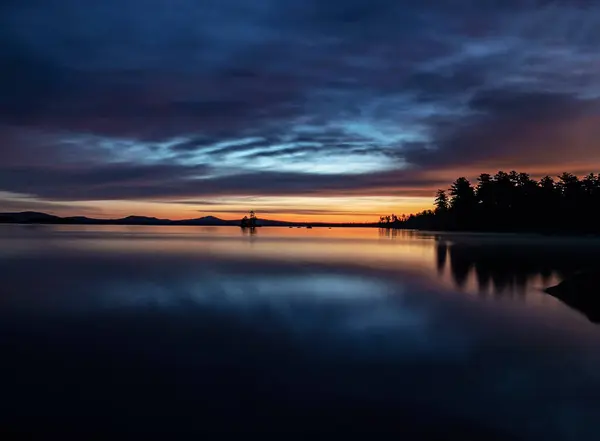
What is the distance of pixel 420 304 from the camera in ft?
71.3

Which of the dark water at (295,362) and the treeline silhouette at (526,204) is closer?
the dark water at (295,362)

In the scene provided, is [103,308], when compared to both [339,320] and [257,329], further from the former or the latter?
[339,320]

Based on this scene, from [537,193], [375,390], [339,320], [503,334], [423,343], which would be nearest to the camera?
[375,390]

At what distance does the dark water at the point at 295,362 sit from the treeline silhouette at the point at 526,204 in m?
111

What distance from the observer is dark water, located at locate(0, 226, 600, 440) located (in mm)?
8305

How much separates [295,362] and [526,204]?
13426 centimetres

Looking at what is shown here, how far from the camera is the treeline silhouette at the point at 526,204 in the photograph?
117312 millimetres

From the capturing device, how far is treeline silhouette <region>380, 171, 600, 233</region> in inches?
4619

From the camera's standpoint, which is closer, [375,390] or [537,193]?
[375,390]

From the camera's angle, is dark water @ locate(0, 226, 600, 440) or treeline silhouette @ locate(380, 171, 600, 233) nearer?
dark water @ locate(0, 226, 600, 440)

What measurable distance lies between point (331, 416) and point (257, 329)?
24.7 feet

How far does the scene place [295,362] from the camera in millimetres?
11844

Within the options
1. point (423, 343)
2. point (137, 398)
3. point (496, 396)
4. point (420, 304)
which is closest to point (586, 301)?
point (420, 304)

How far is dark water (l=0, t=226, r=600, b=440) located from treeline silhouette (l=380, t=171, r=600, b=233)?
111m
